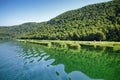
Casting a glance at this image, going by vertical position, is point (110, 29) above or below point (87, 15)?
below

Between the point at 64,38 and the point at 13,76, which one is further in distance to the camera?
the point at 64,38

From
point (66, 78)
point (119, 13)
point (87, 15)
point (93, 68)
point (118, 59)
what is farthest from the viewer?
point (87, 15)

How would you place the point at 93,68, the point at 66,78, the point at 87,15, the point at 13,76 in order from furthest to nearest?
the point at 87,15 < the point at 93,68 < the point at 13,76 < the point at 66,78

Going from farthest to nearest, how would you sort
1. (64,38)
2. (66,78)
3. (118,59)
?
(64,38) → (118,59) → (66,78)

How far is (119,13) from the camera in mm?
145875

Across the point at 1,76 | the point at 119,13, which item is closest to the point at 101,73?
the point at 1,76

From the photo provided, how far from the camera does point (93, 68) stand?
143 ft

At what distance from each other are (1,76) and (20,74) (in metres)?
4.10

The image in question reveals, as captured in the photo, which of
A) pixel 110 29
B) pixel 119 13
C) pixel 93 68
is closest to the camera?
pixel 93 68

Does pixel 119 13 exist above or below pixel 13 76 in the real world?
above

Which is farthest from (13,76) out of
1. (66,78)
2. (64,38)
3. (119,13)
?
(119,13)

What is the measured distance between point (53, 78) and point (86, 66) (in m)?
13.3

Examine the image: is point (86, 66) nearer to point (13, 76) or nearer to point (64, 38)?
point (13, 76)

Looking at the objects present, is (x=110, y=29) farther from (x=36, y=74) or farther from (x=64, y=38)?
(x=36, y=74)
